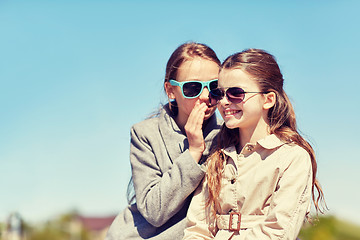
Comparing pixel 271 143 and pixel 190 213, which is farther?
pixel 190 213

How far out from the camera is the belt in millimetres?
3482

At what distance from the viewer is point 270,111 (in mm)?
3814

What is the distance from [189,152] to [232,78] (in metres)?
0.71

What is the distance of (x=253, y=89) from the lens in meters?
3.66

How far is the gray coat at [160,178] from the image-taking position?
3.88m

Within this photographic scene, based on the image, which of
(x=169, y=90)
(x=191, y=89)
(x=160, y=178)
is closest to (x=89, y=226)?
(x=169, y=90)

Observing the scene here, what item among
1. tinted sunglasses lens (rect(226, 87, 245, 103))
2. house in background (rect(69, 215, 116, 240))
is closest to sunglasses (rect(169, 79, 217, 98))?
tinted sunglasses lens (rect(226, 87, 245, 103))

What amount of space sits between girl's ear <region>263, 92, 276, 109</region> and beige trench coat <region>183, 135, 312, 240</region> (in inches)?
9.4

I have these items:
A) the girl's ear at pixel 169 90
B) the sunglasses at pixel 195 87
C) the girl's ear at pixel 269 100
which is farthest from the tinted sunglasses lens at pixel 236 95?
the girl's ear at pixel 169 90

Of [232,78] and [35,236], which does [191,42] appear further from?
[35,236]

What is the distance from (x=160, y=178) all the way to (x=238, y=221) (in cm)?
94

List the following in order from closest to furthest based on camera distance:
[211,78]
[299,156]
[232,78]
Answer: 1. [299,156]
2. [232,78]
3. [211,78]

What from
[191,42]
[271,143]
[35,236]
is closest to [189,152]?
[271,143]

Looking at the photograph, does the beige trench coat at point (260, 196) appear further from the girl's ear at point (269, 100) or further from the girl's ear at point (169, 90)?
the girl's ear at point (169, 90)
